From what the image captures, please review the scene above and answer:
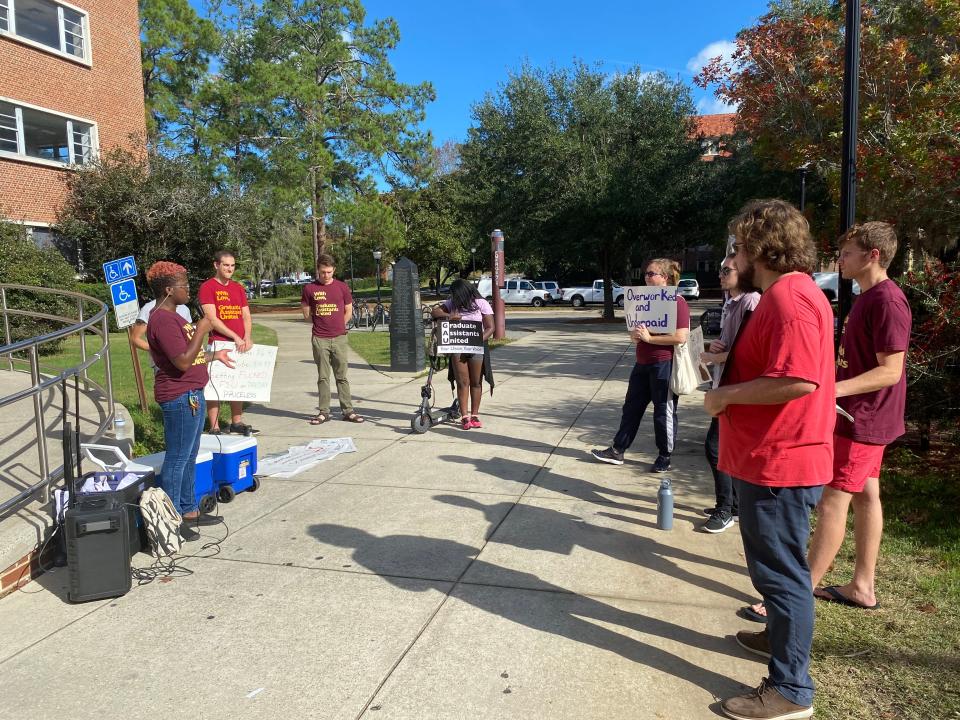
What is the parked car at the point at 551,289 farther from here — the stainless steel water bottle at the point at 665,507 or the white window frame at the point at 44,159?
the stainless steel water bottle at the point at 665,507

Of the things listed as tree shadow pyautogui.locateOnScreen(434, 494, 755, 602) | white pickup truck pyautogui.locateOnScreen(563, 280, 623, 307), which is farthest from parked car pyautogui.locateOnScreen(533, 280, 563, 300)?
tree shadow pyautogui.locateOnScreen(434, 494, 755, 602)

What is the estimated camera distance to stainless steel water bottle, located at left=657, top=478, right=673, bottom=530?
465 centimetres

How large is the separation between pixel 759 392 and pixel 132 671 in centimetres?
289

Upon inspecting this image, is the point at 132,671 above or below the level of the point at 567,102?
below

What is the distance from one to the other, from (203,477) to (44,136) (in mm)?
21053

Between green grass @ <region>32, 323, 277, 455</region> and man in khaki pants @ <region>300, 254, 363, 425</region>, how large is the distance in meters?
1.25

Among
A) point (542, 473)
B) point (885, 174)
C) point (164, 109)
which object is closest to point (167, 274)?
point (542, 473)

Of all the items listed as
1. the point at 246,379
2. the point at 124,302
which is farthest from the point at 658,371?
the point at 124,302

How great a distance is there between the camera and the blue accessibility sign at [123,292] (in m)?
7.89

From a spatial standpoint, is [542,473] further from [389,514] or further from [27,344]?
[27,344]

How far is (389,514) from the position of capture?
198 inches

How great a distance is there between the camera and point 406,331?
12.7 meters

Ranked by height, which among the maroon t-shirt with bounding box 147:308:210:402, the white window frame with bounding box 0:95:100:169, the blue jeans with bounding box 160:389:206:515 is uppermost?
the white window frame with bounding box 0:95:100:169

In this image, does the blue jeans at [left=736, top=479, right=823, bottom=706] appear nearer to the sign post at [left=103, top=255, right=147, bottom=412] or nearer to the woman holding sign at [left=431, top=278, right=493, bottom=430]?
the woman holding sign at [left=431, top=278, right=493, bottom=430]
